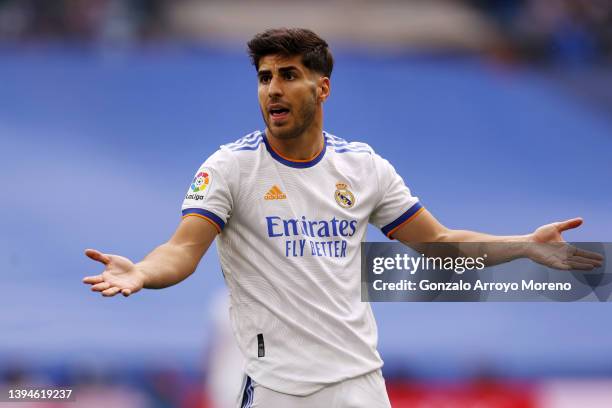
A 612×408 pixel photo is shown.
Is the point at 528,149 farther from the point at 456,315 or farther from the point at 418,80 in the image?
the point at 456,315

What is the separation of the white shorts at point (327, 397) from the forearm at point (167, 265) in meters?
0.60

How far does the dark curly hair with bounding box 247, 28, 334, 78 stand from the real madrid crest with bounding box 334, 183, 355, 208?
57 cm

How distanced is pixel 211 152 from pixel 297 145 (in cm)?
1073

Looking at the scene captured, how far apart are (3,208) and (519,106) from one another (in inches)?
312

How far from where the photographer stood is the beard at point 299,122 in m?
5.02

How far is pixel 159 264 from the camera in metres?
4.67

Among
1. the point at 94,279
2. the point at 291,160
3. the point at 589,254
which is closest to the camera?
the point at 94,279

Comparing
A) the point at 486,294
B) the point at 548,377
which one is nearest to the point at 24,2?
the point at 548,377

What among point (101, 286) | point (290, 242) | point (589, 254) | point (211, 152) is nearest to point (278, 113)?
point (290, 242)

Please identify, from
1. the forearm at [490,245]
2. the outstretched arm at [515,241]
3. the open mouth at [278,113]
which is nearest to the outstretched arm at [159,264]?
the open mouth at [278,113]

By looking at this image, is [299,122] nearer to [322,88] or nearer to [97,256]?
[322,88]

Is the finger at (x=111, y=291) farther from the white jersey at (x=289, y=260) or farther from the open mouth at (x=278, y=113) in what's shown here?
the open mouth at (x=278, y=113)

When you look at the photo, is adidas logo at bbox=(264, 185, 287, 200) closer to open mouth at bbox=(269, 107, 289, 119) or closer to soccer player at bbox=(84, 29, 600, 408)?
soccer player at bbox=(84, 29, 600, 408)

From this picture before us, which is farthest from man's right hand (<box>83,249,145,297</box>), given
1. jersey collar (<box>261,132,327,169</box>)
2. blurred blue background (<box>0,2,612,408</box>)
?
blurred blue background (<box>0,2,612,408</box>)
